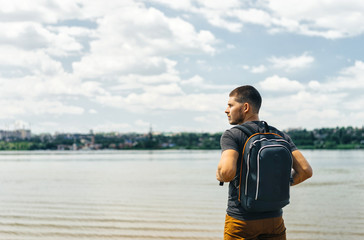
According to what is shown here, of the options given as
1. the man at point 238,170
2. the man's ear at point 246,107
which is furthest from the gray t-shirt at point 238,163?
the man's ear at point 246,107

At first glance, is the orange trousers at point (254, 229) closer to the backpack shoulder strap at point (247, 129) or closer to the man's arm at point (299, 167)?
the man's arm at point (299, 167)

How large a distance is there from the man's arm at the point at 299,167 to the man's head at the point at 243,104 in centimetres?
42

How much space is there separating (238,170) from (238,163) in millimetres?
52

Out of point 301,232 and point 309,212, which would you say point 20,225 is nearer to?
point 301,232

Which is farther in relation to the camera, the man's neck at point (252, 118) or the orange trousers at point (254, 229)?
the man's neck at point (252, 118)

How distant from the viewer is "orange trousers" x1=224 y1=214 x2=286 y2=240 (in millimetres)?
3109

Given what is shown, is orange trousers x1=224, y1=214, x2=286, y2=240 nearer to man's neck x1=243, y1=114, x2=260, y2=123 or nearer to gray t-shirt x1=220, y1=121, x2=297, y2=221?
gray t-shirt x1=220, y1=121, x2=297, y2=221

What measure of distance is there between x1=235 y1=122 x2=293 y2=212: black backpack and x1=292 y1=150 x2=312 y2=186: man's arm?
18 cm

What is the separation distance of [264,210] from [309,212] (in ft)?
39.0

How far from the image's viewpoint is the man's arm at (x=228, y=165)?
2.92 meters

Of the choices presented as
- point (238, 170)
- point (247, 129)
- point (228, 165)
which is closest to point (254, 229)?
point (238, 170)

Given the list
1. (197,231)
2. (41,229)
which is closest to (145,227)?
(197,231)

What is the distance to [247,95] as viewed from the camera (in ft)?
10.4

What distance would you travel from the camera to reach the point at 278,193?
3000mm
